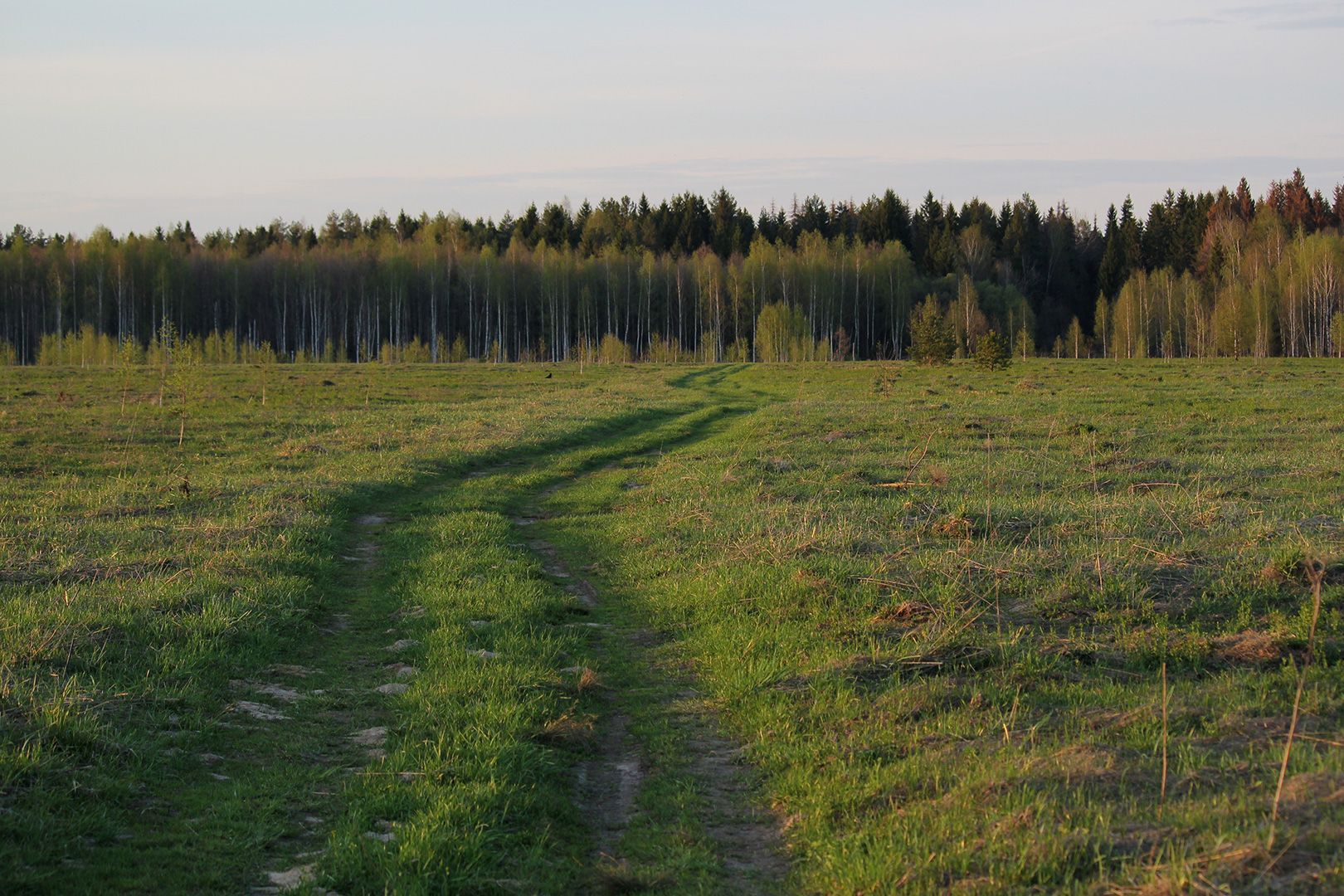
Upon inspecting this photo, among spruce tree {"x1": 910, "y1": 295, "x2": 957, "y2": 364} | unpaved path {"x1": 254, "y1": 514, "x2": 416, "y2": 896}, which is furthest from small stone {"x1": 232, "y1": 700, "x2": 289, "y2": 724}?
spruce tree {"x1": 910, "y1": 295, "x2": 957, "y2": 364}

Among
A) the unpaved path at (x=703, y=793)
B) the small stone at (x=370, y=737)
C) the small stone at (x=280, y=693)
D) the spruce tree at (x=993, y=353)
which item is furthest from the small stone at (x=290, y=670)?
the spruce tree at (x=993, y=353)

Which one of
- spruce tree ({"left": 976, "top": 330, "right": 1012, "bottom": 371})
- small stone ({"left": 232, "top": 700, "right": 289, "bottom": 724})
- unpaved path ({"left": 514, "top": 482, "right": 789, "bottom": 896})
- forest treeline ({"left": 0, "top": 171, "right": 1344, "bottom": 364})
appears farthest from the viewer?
forest treeline ({"left": 0, "top": 171, "right": 1344, "bottom": 364})

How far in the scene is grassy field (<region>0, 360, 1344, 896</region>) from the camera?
15.2 ft

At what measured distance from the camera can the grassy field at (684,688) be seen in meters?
4.63

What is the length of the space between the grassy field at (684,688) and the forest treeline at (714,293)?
226ft

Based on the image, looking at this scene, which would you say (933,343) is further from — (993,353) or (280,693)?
(280,693)

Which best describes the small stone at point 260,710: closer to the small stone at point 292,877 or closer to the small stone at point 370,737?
the small stone at point 370,737

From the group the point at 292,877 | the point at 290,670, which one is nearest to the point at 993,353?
the point at 290,670

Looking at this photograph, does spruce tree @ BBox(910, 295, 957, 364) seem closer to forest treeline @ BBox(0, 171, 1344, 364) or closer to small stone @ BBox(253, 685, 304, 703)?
forest treeline @ BBox(0, 171, 1344, 364)

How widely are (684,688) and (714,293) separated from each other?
88.0 m

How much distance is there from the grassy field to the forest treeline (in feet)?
226

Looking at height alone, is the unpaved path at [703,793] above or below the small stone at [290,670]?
below

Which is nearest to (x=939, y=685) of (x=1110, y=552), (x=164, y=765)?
(x=1110, y=552)

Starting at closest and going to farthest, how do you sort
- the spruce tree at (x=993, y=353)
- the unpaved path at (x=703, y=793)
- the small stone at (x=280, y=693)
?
the unpaved path at (x=703, y=793) < the small stone at (x=280, y=693) < the spruce tree at (x=993, y=353)
